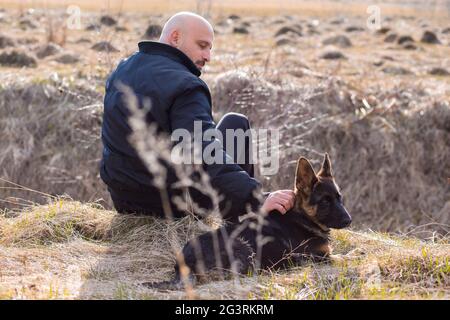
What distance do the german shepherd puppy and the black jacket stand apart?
0.79 ft

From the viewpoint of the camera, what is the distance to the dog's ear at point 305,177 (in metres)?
5.04

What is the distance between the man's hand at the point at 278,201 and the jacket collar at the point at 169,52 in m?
1.19

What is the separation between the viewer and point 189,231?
17.6ft

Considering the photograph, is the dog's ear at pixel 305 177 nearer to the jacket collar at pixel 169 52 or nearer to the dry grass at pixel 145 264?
the dry grass at pixel 145 264

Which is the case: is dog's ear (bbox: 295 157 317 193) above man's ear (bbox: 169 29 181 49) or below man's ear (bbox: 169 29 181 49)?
below

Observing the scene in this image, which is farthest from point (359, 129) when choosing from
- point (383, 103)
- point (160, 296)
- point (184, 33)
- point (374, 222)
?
point (160, 296)

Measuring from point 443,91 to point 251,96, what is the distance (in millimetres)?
3812

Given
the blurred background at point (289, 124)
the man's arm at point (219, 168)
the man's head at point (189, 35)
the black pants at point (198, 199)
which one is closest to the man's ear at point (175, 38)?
the man's head at point (189, 35)

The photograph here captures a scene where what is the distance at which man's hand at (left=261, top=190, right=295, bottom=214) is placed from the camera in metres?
4.73

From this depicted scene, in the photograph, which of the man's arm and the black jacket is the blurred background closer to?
the black jacket

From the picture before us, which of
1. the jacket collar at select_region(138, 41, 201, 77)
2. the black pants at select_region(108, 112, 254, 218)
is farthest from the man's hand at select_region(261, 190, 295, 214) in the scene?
the jacket collar at select_region(138, 41, 201, 77)

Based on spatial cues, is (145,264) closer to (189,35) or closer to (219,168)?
(219,168)

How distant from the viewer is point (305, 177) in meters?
A: 5.11

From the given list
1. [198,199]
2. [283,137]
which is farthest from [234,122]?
[283,137]
